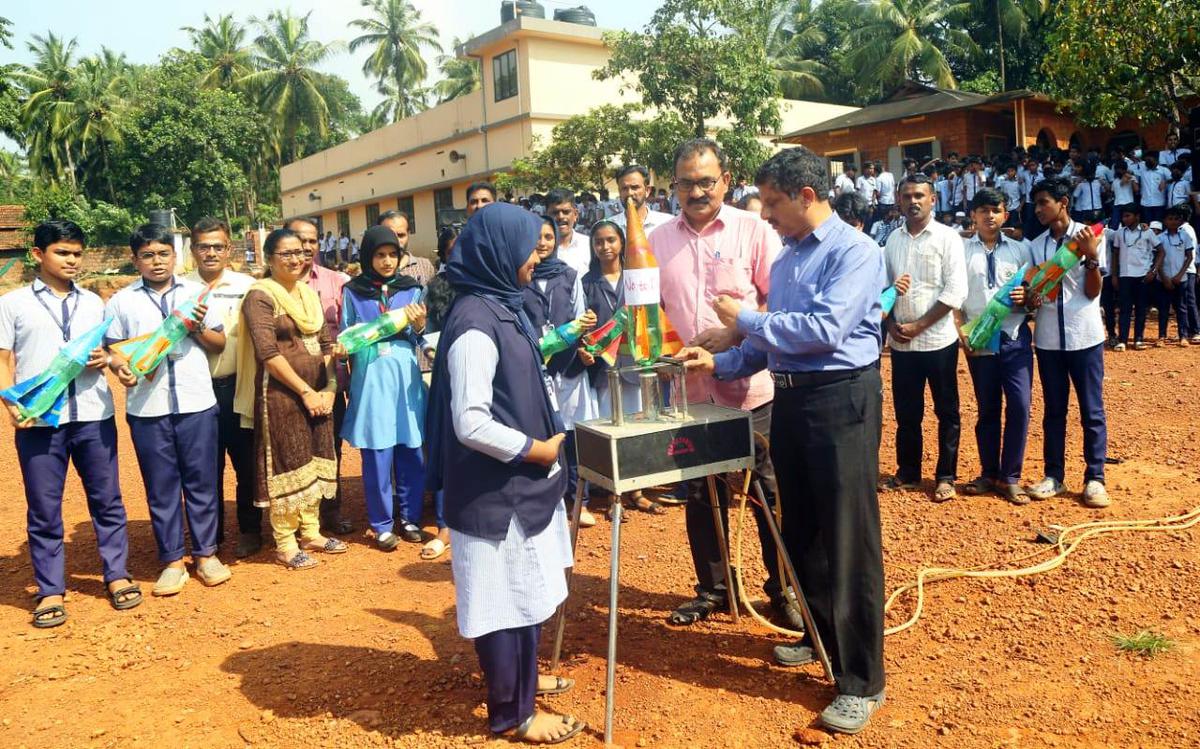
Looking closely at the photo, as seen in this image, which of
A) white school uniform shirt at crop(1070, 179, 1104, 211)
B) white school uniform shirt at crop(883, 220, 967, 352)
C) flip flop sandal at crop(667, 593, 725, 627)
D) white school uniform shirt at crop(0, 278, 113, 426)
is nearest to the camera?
flip flop sandal at crop(667, 593, 725, 627)

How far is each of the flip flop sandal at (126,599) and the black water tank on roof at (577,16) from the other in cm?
2352

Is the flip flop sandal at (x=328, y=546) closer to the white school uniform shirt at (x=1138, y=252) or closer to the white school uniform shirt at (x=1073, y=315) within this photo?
the white school uniform shirt at (x=1073, y=315)

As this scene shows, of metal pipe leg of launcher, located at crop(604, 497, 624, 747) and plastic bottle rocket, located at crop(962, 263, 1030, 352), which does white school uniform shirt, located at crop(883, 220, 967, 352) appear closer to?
plastic bottle rocket, located at crop(962, 263, 1030, 352)

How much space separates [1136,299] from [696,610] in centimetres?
970

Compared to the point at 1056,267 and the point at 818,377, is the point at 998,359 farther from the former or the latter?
the point at 818,377

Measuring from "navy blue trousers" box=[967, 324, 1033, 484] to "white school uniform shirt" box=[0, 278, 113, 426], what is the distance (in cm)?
526

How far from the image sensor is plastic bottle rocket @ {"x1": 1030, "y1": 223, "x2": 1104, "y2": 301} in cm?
514

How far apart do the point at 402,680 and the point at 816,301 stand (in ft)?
7.81

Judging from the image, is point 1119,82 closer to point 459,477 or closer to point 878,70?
point 459,477

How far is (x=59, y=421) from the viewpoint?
4613mm

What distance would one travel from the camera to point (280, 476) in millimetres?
5289

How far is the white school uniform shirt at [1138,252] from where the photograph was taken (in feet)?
36.6

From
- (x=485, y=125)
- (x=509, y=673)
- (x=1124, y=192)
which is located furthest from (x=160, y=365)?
(x=485, y=125)

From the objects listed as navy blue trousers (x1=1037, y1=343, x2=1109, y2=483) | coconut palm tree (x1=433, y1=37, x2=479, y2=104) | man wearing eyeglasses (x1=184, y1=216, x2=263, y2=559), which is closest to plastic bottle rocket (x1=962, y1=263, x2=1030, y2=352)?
navy blue trousers (x1=1037, y1=343, x2=1109, y2=483)
